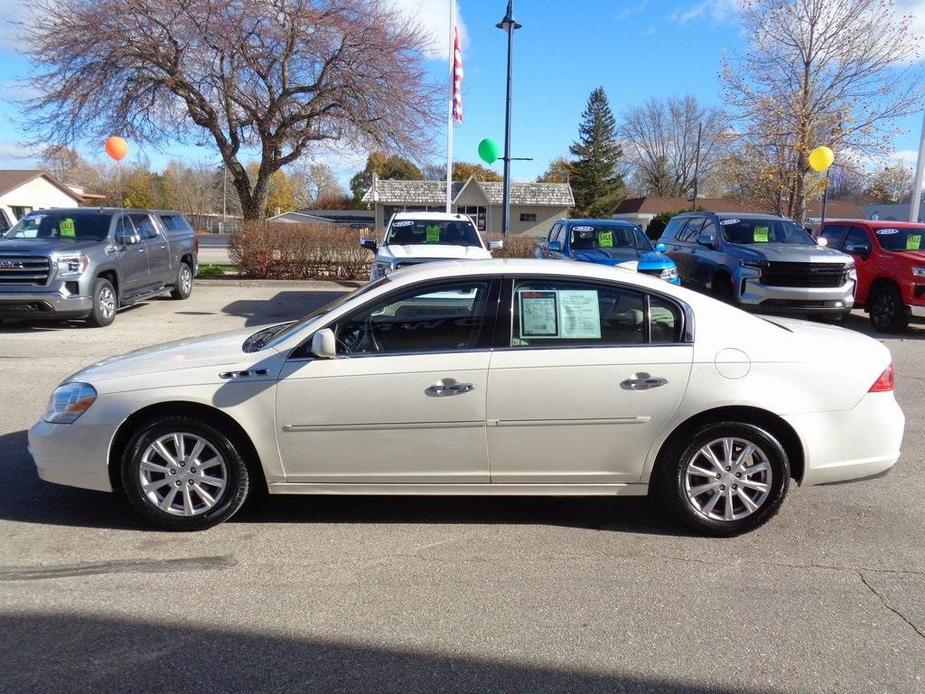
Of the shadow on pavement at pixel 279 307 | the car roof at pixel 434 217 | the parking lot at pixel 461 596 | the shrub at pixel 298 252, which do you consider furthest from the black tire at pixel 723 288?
the shrub at pixel 298 252

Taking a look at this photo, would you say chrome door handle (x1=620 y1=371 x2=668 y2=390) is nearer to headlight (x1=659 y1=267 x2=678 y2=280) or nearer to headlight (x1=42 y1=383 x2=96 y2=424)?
headlight (x1=42 y1=383 x2=96 y2=424)

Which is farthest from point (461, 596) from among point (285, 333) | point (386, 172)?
point (386, 172)

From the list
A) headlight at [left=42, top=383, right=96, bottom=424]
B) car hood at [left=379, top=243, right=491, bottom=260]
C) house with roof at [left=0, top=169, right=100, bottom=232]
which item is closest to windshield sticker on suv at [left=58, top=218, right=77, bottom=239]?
car hood at [left=379, top=243, right=491, bottom=260]

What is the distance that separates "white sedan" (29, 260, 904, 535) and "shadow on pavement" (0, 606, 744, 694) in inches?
41.7

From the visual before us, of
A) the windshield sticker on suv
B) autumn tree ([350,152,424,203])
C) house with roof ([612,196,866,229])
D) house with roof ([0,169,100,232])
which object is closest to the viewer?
the windshield sticker on suv

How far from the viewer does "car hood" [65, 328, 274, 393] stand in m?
4.05

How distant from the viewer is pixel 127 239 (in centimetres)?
1186

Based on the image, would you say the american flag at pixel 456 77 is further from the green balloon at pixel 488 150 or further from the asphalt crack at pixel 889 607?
the asphalt crack at pixel 889 607

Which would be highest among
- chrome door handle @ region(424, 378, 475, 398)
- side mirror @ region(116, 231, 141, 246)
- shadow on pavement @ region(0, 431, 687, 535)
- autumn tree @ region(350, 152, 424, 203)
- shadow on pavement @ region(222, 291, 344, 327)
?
autumn tree @ region(350, 152, 424, 203)

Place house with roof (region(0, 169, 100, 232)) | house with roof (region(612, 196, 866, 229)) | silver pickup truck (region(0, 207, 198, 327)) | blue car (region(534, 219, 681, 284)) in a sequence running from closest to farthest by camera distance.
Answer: silver pickup truck (region(0, 207, 198, 327)) < blue car (region(534, 219, 681, 284)) < house with roof (region(0, 169, 100, 232)) < house with roof (region(612, 196, 866, 229))

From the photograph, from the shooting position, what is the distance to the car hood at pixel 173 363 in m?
4.05

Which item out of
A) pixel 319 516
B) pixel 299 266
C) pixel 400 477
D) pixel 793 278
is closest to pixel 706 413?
pixel 400 477

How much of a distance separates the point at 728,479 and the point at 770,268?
8320 millimetres

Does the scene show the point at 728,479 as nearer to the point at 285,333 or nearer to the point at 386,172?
the point at 285,333
